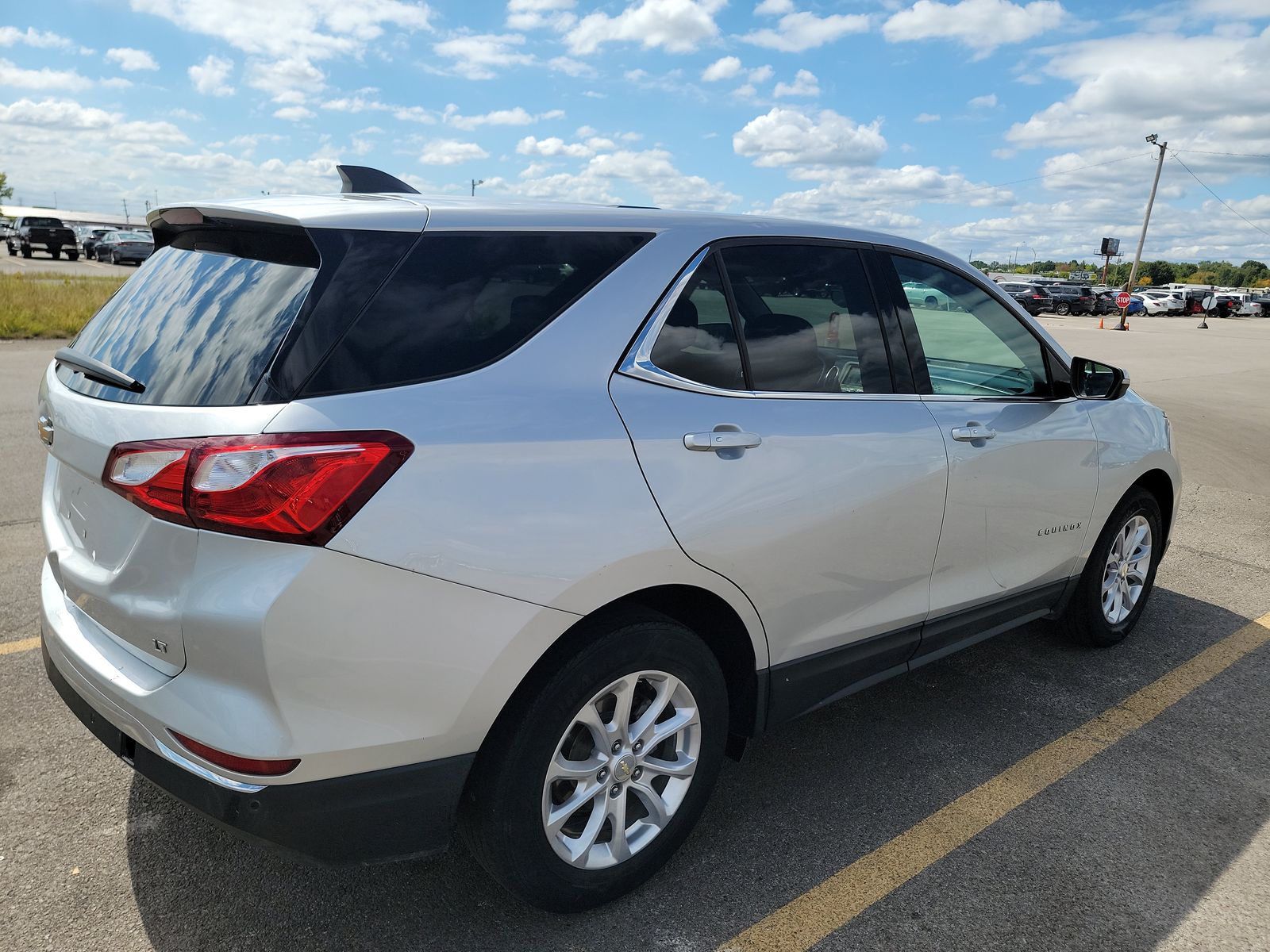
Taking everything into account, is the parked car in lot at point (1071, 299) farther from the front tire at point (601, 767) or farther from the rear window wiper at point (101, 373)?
the rear window wiper at point (101, 373)

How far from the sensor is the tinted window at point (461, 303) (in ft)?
6.72

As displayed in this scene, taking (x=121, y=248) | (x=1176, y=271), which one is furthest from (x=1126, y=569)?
(x=1176, y=271)

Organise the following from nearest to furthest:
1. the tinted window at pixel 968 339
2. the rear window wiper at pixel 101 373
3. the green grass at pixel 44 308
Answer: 1. the rear window wiper at pixel 101 373
2. the tinted window at pixel 968 339
3. the green grass at pixel 44 308

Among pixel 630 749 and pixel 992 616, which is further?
pixel 992 616

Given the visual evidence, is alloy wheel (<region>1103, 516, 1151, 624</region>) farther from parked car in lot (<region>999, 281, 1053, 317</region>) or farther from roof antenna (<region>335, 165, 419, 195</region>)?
parked car in lot (<region>999, 281, 1053, 317</region>)

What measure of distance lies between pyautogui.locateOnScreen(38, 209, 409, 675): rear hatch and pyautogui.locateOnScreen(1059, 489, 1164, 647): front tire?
3437 millimetres

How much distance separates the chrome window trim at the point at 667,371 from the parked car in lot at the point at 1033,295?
4153 cm

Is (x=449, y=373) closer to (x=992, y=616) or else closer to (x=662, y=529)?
(x=662, y=529)

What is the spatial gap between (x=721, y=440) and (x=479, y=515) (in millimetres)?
721

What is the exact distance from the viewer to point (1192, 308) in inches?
2137

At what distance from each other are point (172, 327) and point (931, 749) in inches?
109

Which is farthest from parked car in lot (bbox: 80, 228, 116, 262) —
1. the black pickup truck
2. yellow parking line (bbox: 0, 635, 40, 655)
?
yellow parking line (bbox: 0, 635, 40, 655)

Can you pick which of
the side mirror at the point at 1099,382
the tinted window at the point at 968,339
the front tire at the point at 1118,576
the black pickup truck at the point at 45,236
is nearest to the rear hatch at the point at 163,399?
the tinted window at the point at 968,339

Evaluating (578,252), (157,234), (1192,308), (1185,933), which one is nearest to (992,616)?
(1185,933)
